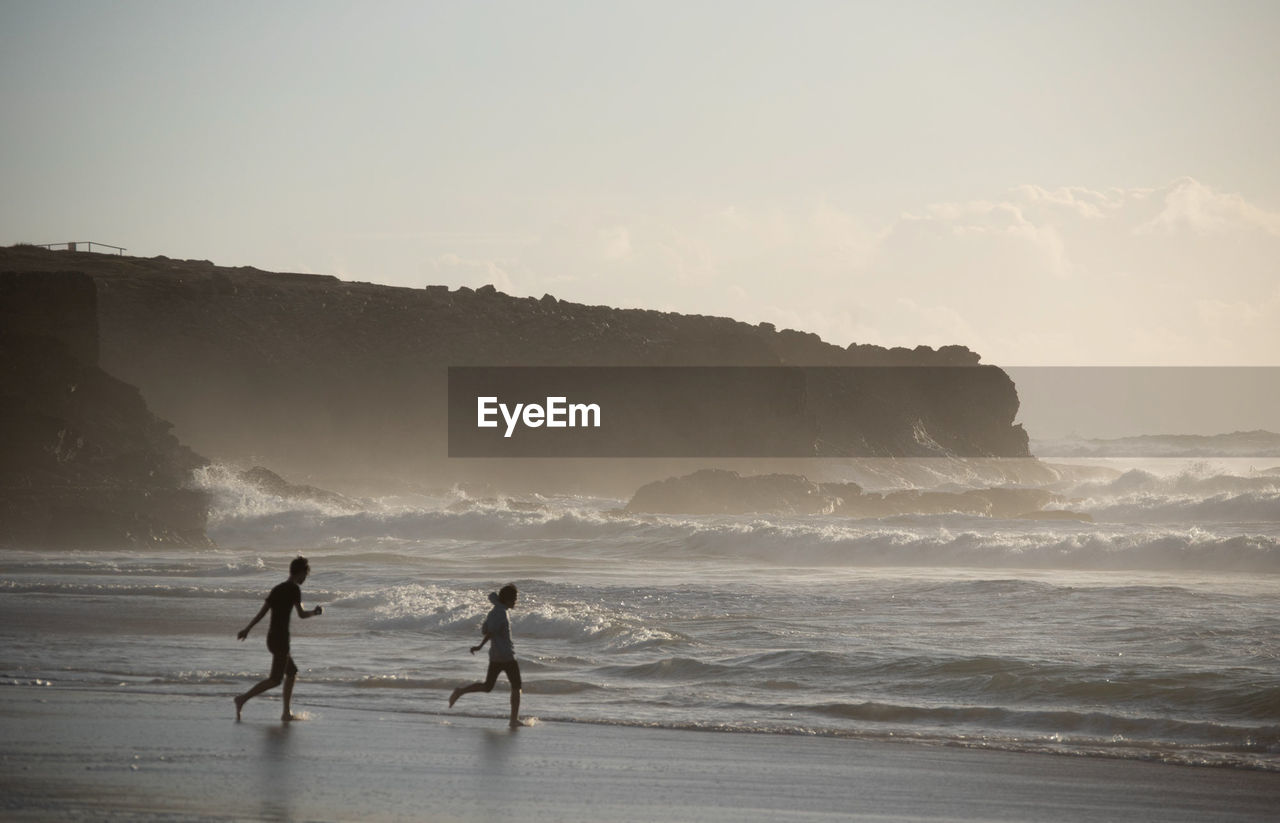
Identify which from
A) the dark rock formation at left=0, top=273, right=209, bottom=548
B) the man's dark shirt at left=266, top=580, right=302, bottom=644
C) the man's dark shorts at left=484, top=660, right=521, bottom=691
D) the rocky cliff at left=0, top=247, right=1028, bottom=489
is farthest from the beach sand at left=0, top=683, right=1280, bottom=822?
the rocky cliff at left=0, top=247, right=1028, bottom=489

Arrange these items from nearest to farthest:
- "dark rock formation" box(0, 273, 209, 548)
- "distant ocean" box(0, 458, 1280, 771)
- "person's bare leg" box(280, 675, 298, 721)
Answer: "person's bare leg" box(280, 675, 298, 721), "distant ocean" box(0, 458, 1280, 771), "dark rock formation" box(0, 273, 209, 548)

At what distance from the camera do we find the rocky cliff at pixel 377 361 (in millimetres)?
75500

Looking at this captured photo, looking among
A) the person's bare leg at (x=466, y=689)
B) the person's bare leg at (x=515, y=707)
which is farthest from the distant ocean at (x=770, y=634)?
the person's bare leg at (x=515, y=707)

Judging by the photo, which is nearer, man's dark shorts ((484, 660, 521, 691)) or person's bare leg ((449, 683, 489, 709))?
man's dark shorts ((484, 660, 521, 691))

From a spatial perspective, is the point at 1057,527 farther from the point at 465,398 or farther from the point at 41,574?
the point at 465,398

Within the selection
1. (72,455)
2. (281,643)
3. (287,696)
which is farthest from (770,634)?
(72,455)

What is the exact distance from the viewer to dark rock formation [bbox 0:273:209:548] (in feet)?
106

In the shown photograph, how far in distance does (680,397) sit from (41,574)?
5767 centimetres

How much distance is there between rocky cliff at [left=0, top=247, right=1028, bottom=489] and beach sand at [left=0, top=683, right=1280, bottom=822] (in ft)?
195

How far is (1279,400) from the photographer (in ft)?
514

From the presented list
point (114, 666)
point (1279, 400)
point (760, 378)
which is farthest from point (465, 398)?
point (1279, 400)

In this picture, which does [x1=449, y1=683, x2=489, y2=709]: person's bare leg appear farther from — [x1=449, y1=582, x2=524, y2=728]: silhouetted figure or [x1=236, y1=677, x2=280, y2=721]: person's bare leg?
[x1=236, y1=677, x2=280, y2=721]: person's bare leg

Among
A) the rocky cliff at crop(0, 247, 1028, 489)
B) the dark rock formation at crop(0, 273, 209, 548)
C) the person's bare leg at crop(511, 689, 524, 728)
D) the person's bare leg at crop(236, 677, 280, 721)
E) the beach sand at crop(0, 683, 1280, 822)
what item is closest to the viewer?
the beach sand at crop(0, 683, 1280, 822)

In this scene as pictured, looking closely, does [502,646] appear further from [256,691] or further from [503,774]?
[503,774]
